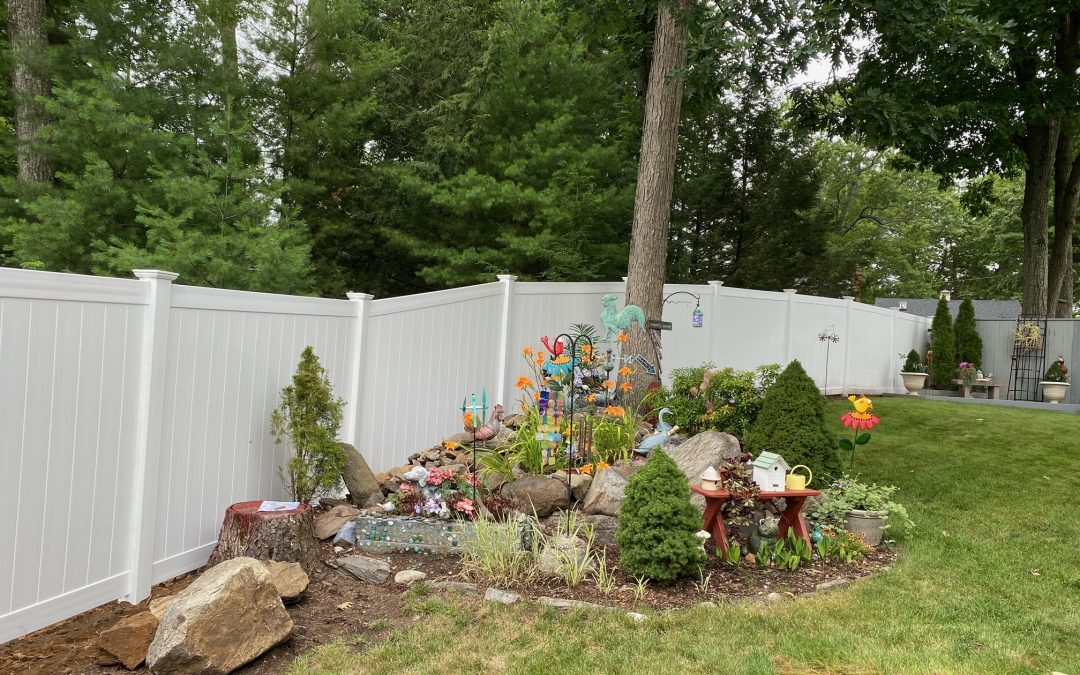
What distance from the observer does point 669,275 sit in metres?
12.7

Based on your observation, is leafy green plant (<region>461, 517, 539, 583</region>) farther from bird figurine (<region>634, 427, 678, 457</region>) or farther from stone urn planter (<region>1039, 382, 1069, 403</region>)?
stone urn planter (<region>1039, 382, 1069, 403</region>)

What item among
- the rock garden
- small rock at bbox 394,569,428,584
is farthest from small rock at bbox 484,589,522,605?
small rock at bbox 394,569,428,584

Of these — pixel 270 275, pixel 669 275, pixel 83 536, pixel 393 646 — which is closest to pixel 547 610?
pixel 393 646

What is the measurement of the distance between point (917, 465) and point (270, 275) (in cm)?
672

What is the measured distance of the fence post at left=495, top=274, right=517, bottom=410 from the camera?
7434 mm

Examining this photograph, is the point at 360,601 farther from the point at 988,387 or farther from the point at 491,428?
the point at 988,387

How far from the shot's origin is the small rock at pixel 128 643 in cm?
300

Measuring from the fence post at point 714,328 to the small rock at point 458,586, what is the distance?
21.4 ft

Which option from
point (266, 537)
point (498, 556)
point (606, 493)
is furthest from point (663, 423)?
point (266, 537)

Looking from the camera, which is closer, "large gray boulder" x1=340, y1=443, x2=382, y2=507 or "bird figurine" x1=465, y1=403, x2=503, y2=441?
"large gray boulder" x1=340, y1=443, x2=382, y2=507

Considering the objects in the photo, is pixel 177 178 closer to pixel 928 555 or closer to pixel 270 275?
pixel 270 275

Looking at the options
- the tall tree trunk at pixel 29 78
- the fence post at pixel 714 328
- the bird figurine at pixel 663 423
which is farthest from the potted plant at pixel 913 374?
the tall tree trunk at pixel 29 78

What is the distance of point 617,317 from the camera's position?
714cm

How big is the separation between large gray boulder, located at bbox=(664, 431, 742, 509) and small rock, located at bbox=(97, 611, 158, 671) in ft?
11.0
